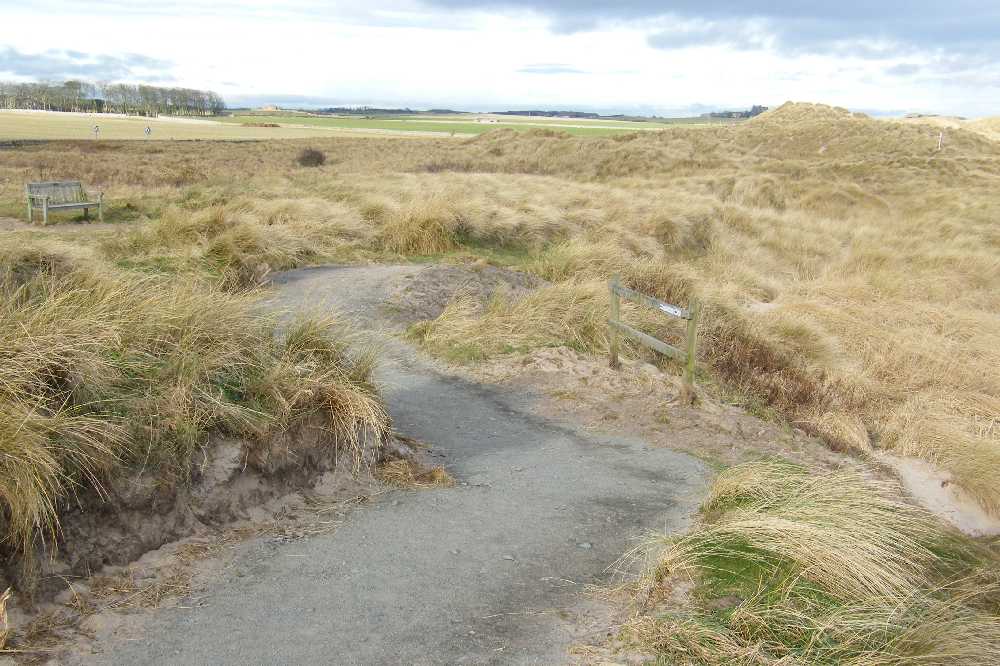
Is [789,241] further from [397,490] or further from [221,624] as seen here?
[221,624]

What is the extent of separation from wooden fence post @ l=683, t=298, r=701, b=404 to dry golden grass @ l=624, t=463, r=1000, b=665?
1.91 meters

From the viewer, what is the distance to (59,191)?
15.8m

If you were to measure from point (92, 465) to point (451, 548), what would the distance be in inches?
78.6

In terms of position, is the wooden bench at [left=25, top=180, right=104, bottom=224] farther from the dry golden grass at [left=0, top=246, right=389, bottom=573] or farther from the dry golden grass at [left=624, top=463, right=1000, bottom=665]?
the dry golden grass at [left=624, top=463, right=1000, bottom=665]

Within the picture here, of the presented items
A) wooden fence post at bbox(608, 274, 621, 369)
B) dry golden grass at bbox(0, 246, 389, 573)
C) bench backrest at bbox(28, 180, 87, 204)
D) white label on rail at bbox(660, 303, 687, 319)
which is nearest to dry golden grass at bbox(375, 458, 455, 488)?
dry golden grass at bbox(0, 246, 389, 573)

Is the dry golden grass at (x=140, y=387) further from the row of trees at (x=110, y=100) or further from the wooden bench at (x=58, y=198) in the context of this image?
the row of trees at (x=110, y=100)

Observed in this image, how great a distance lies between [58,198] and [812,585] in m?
16.1

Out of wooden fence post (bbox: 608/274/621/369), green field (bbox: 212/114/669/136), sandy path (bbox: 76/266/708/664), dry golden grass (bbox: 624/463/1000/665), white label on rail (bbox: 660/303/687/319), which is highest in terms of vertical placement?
green field (bbox: 212/114/669/136)

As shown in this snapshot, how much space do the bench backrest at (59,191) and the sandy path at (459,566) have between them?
39.8ft

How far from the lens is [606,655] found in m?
3.70

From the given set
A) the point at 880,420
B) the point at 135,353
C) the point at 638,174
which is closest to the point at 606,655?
the point at 135,353

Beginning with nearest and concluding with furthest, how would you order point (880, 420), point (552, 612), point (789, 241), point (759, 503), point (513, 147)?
point (552, 612), point (759, 503), point (880, 420), point (789, 241), point (513, 147)

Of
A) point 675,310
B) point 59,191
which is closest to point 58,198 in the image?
point 59,191

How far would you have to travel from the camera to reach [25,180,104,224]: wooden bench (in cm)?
1511
